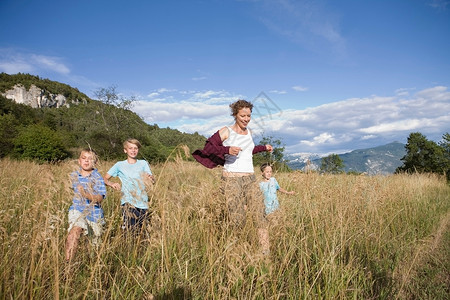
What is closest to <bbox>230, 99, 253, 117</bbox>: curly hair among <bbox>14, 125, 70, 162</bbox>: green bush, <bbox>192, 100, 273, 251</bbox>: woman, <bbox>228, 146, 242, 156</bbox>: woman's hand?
<bbox>192, 100, 273, 251</bbox>: woman

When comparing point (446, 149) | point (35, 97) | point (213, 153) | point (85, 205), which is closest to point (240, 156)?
point (213, 153)

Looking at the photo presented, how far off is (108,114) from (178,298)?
36447 mm

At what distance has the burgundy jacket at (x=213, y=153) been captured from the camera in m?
3.43

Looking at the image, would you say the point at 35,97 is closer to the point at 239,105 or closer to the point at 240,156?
the point at 239,105

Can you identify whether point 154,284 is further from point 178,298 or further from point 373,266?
point 373,266

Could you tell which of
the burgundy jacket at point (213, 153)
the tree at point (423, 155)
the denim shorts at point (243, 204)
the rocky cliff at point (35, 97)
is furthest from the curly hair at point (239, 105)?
the rocky cliff at point (35, 97)

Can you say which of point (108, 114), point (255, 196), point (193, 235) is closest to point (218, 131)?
point (255, 196)

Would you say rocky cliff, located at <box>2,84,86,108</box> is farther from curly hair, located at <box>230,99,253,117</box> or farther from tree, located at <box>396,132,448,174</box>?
curly hair, located at <box>230,99,253,117</box>

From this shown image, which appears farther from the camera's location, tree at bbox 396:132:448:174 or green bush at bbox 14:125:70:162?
green bush at bbox 14:125:70:162

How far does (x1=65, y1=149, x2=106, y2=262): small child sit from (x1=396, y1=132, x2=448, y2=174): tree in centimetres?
2518

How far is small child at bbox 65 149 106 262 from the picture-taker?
194cm

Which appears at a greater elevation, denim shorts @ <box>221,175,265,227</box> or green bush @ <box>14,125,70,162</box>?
green bush @ <box>14,125,70,162</box>

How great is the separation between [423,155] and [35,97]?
513 feet

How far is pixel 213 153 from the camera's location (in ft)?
11.4
